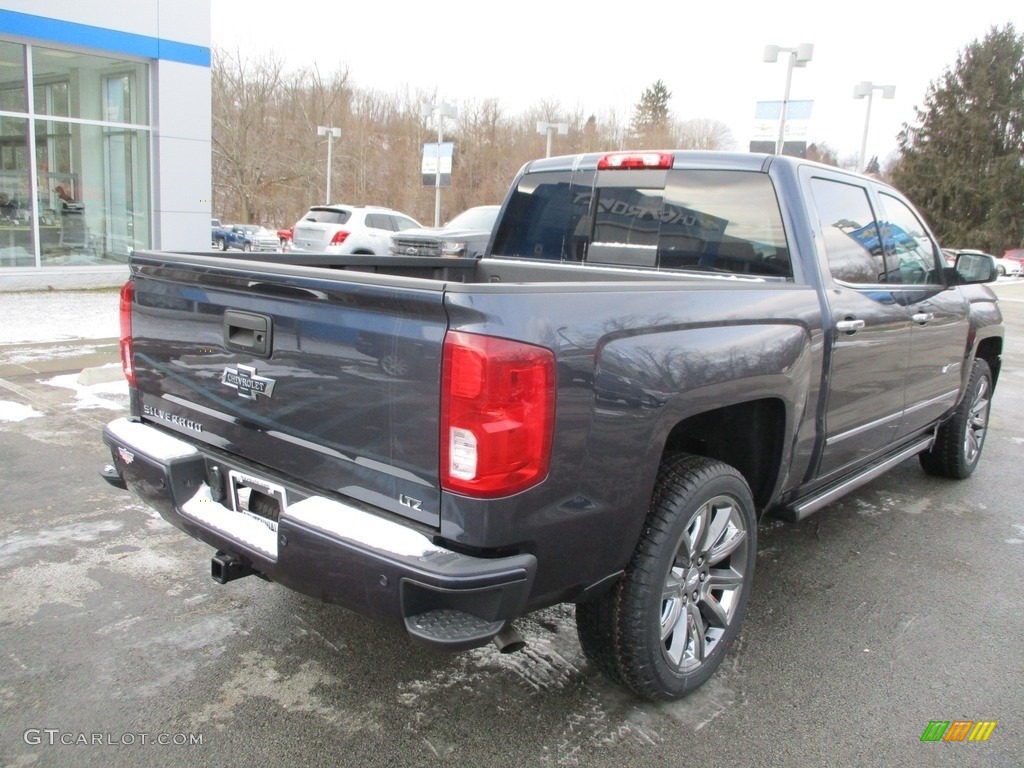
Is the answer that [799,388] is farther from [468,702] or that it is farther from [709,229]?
[468,702]

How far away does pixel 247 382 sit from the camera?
2.56 m

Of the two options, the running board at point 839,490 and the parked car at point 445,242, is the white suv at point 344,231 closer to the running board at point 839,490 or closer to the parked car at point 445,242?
the parked car at point 445,242

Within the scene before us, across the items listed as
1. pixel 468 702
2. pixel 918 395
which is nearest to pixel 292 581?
pixel 468 702

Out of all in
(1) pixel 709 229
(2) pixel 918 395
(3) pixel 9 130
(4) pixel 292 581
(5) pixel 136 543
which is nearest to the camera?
(4) pixel 292 581

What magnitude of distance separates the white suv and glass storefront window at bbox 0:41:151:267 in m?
4.71

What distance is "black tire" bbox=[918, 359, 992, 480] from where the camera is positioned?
5.27m

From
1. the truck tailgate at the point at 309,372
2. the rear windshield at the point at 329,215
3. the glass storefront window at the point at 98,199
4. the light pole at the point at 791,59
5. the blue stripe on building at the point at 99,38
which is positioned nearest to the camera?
the truck tailgate at the point at 309,372

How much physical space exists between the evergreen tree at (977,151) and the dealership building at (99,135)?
4309 centimetres

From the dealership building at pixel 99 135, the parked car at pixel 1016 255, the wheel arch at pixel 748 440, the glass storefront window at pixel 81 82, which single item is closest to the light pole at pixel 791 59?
the dealership building at pixel 99 135

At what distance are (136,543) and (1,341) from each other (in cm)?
618

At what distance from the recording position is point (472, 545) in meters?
2.10

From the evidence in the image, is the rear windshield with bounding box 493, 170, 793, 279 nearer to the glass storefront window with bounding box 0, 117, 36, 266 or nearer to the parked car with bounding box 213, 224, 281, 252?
the glass storefront window with bounding box 0, 117, 36, 266

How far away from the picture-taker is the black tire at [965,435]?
17.3ft

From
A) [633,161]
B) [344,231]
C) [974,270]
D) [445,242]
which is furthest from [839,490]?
[344,231]
